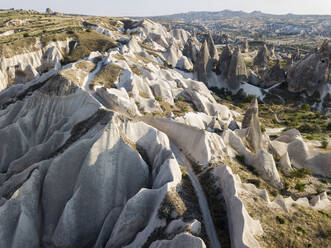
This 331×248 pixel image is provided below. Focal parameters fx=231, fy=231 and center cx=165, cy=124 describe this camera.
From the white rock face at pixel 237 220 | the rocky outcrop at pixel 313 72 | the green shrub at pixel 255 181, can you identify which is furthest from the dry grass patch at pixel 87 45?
the white rock face at pixel 237 220

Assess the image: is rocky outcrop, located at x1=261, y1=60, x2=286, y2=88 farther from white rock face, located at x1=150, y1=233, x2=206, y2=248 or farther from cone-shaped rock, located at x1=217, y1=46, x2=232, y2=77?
white rock face, located at x1=150, y1=233, x2=206, y2=248

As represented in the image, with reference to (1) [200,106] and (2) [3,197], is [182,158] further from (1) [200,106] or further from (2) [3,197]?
(1) [200,106]

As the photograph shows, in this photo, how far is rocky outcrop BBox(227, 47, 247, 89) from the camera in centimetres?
8075

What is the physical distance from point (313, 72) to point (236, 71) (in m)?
24.1

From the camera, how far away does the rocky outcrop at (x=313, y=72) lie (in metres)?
74.7

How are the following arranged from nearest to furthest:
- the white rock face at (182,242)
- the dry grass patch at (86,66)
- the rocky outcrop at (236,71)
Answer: the white rock face at (182,242) → the dry grass patch at (86,66) → the rocky outcrop at (236,71)

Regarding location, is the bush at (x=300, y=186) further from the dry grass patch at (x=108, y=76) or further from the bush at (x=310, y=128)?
the dry grass patch at (x=108, y=76)

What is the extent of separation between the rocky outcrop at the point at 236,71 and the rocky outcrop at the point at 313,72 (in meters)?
17.7

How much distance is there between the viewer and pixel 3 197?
77.7 ft

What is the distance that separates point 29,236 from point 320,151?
40.9 metres

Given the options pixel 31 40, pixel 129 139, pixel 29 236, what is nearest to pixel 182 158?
pixel 129 139

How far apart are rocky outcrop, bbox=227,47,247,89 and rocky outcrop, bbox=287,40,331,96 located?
1771cm

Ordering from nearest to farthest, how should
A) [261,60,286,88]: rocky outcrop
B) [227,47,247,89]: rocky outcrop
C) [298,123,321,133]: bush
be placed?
1. [298,123,321,133]: bush
2. [227,47,247,89]: rocky outcrop
3. [261,60,286,88]: rocky outcrop

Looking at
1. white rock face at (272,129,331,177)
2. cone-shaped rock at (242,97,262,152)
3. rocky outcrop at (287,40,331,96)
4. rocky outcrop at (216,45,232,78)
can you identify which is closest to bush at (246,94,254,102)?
rocky outcrop at (216,45,232,78)
